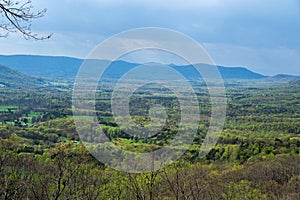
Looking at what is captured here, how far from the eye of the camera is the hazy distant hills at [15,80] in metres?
90.2

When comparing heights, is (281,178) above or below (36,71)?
below

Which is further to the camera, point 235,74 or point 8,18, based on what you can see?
point 235,74

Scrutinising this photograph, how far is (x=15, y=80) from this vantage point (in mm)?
98938

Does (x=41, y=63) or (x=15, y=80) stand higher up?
Result: (x=41, y=63)

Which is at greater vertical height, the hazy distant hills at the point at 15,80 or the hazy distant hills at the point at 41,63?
the hazy distant hills at the point at 41,63

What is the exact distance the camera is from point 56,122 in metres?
39.8

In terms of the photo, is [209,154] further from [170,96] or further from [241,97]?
[241,97]

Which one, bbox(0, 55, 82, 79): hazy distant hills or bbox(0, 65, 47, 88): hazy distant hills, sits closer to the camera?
bbox(0, 65, 47, 88): hazy distant hills

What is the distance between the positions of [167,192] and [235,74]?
18673 cm

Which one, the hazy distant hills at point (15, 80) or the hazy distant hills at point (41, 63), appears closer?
the hazy distant hills at point (15, 80)

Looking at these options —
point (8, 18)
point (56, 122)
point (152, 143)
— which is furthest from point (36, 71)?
point (8, 18)

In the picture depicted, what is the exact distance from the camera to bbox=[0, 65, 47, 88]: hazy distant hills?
9021 cm

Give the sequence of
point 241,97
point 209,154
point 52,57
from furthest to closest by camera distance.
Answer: point 52,57 → point 241,97 → point 209,154

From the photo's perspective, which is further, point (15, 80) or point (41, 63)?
point (41, 63)
